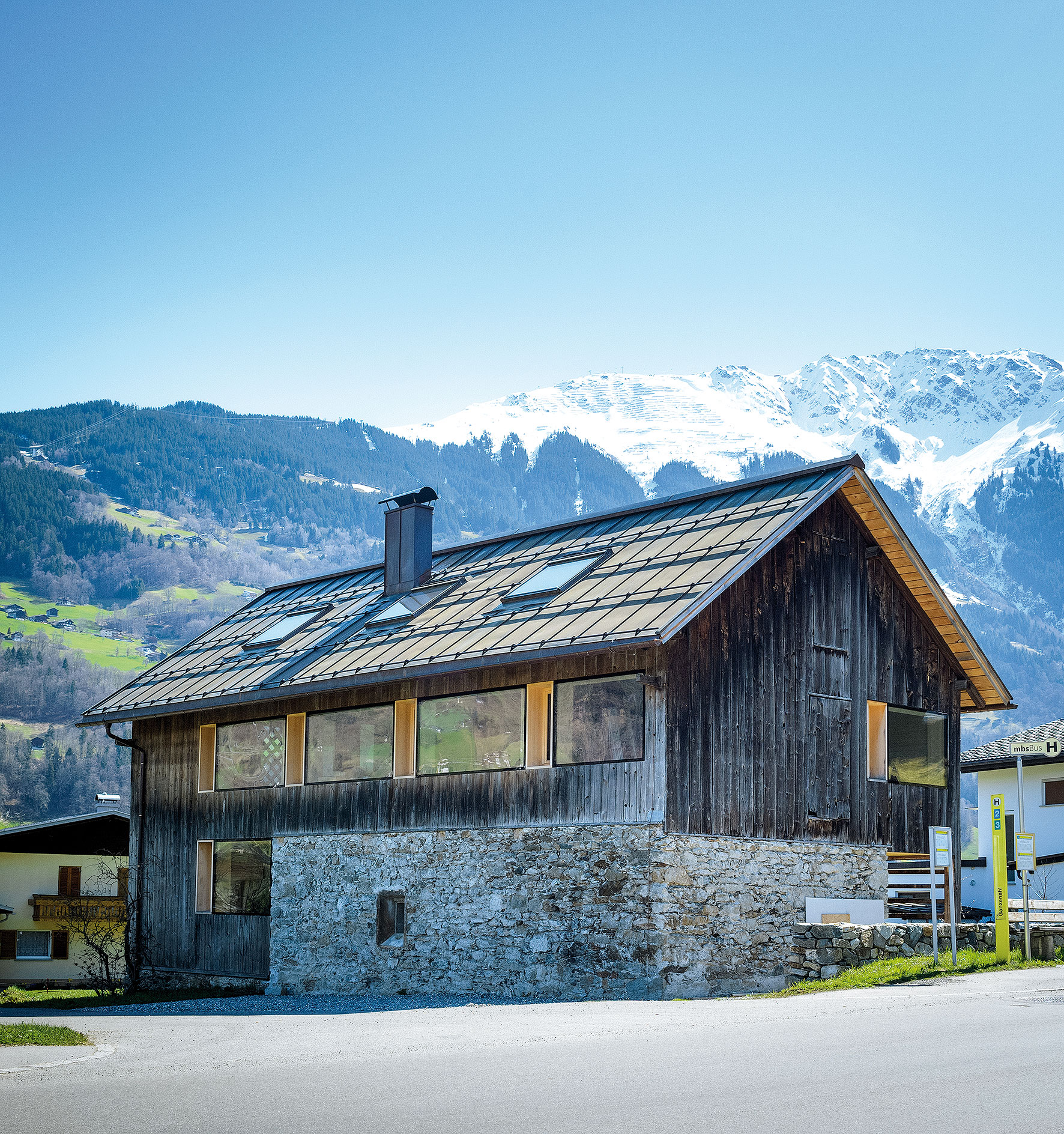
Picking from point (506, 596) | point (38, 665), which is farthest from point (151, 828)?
point (38, 665)

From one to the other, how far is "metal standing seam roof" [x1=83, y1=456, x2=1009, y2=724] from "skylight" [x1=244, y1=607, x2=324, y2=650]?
0.77 feet

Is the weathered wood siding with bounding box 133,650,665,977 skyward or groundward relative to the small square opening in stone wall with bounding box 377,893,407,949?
skyward

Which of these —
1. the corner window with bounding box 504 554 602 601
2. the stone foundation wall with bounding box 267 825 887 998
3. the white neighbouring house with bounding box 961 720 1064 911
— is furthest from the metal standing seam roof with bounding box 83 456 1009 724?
the white neighbouring house with bounding box 961 720 1064 911

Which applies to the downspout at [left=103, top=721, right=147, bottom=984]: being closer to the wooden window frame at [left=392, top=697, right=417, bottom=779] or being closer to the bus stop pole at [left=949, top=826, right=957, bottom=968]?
the wooden window frame at [left=392, top=697, right=417, bottom=779]

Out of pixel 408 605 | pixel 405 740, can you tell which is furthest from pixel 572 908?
pixel 408 605

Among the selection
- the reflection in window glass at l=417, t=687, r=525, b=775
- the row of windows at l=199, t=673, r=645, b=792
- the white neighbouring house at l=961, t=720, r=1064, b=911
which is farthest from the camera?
the white neighbouring house at l=961, t=720, r=1064, b=911

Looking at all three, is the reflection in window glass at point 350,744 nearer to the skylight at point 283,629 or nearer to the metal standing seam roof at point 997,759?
the skylight at point 283,629

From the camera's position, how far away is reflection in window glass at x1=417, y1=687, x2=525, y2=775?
65.6 feet

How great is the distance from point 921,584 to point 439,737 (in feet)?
27.1

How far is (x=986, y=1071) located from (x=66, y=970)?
34.3 meters

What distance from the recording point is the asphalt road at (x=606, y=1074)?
800 cm

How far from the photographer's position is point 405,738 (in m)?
21.9

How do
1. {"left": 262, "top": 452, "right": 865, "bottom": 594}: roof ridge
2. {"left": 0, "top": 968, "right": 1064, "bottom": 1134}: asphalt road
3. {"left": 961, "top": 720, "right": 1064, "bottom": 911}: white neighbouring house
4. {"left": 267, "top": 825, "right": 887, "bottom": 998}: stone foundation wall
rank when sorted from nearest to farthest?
1. {"left": 0, "top": 968, "right": 1064, "bottom": 1134}: asphalt road
2. {"left": 267, "top": 825, "right": 887, "bottom": 998}: stone foundation wall
3. {"left": 262, "top": 452, "right": 865, "bottom": 594}: roof ridge
4. {"left": 961, "top": 720, "right": 1064, "bottom": 911}: white neighbouring house

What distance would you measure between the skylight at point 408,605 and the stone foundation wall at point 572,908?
3.66 m
